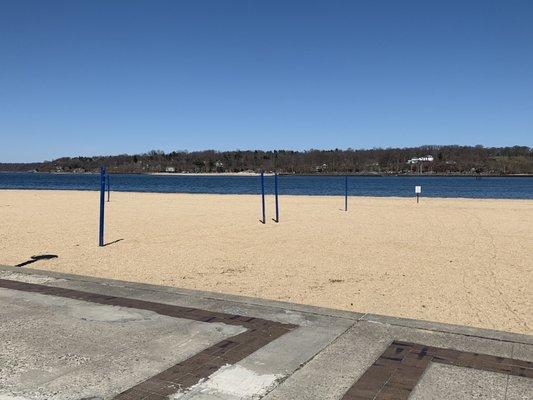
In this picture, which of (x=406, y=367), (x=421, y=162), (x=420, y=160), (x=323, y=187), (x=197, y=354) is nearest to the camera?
(x=406, y=367)

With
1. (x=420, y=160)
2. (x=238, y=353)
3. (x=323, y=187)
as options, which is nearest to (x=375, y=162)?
(x=420, y=160)

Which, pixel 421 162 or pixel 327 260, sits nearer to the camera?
pixel 327 260

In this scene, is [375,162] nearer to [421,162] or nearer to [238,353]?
[421,162]

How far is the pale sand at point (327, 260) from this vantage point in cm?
686

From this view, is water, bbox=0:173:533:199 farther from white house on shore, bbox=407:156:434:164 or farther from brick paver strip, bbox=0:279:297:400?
white house on shore, bbox=407:156:434:164

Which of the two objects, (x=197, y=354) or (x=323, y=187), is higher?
(x=197, y=354)

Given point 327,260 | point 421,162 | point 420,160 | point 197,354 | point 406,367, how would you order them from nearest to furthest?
point 406,367, point 197,354, point 327,260, point 421,162, point 420,160

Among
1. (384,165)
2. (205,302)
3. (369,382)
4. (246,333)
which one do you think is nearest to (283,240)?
(205,302)

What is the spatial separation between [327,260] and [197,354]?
19.9 ft

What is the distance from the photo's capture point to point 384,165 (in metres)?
183

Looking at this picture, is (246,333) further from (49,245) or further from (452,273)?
(49,245)

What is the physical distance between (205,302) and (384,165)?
598 feet

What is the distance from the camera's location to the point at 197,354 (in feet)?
13.6

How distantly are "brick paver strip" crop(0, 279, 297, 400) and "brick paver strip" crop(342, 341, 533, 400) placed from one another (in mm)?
936
